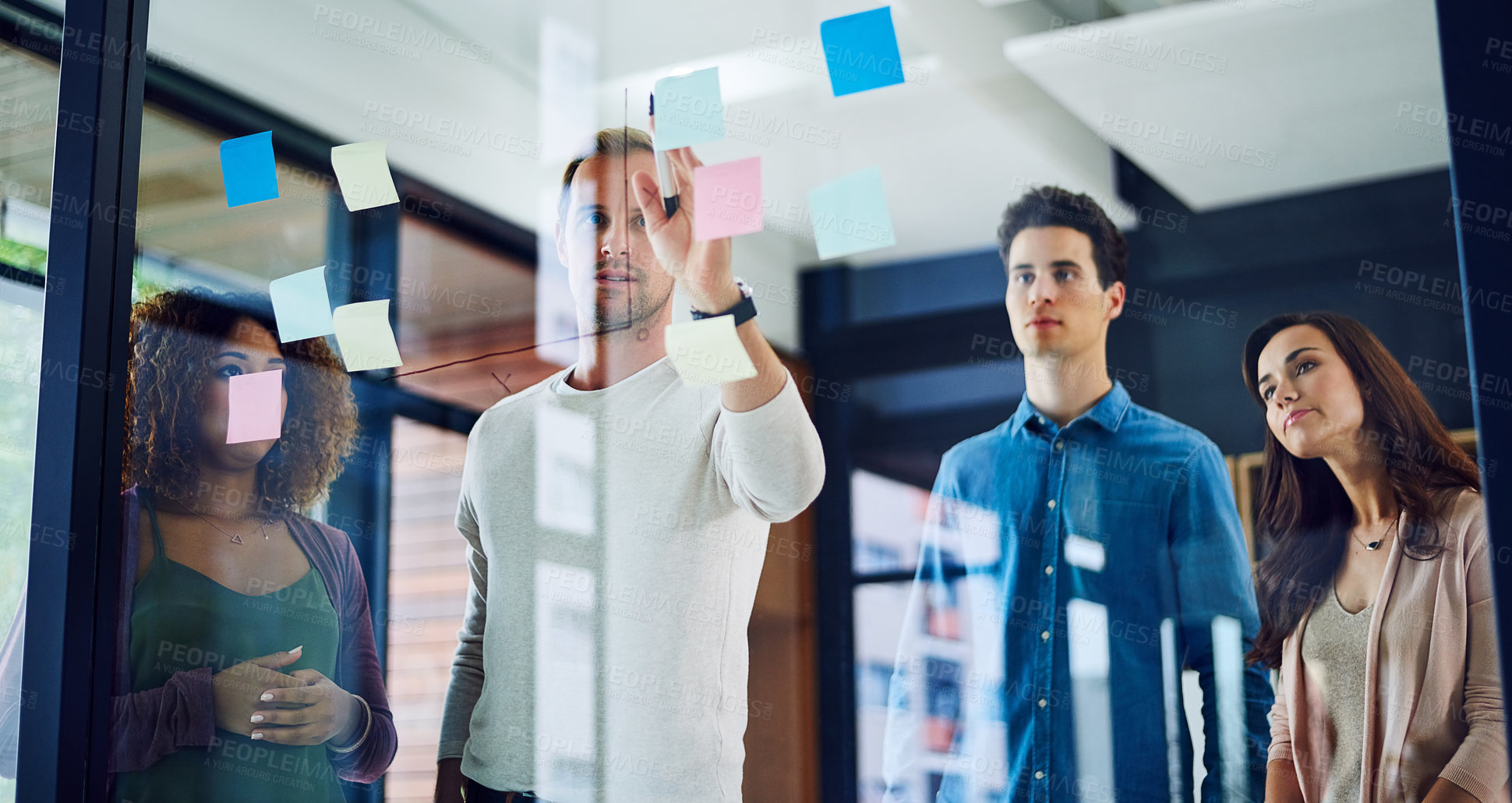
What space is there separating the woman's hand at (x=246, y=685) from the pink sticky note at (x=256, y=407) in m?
0.31

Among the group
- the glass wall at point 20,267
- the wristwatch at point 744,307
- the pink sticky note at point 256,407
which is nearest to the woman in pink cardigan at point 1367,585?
the wristwatch at point 744,307

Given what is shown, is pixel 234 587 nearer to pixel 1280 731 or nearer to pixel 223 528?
pixel 223 528

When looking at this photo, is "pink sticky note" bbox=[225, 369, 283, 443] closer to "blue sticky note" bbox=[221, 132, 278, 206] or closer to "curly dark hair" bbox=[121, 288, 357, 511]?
"curly dark hair" bbox=[121, 288, 357, 511]

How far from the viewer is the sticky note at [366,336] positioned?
162cm

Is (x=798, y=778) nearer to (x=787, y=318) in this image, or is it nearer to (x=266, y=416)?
(x=787, y=318)

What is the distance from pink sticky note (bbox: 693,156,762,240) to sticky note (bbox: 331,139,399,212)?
1.62 feet

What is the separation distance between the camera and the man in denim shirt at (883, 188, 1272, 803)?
3.76 ft

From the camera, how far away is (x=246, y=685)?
164cm

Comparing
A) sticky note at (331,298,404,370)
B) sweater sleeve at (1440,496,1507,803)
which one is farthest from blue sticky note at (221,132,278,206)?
sweater sleeve at (1440,496,1507,803)

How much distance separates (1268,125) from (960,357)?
385 mm

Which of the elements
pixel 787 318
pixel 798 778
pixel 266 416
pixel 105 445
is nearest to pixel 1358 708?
pixel 798 778

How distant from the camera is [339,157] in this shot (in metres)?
1.67

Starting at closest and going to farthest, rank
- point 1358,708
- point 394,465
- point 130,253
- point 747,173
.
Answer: point 1358,708, point 747,173, point 394,465, point 130,253

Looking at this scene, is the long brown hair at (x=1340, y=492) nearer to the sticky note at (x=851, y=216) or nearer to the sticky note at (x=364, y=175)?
the sticky note at (x=851, y=216)
